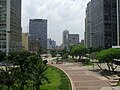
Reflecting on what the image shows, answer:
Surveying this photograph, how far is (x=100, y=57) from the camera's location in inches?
2217

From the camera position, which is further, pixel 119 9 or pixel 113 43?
pixel 113 43

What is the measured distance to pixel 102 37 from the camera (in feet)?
495

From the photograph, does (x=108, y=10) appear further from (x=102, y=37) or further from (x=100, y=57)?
(x=100, y=57)

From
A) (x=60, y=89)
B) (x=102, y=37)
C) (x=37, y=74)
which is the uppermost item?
(x=102, y=37)

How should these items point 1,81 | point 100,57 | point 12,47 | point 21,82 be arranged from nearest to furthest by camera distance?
point 1,81, point 21,82, point 100,57, point 12,47

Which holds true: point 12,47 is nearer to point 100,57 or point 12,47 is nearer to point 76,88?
point 100,57

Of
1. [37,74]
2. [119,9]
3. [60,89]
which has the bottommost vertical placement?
[60,89]

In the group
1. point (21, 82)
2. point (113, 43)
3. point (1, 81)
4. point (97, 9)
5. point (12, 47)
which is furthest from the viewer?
point (97, 9)

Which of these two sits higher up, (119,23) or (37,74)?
(119,23)

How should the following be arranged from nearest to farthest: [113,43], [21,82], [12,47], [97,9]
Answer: [21,82] < [12,47] < [113,43] < [97,9]

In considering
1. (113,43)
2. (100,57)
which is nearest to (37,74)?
(100,57)

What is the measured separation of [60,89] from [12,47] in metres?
103

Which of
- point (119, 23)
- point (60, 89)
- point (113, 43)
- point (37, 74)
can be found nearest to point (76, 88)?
point (60, 89)

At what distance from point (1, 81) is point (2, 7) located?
336 feet
